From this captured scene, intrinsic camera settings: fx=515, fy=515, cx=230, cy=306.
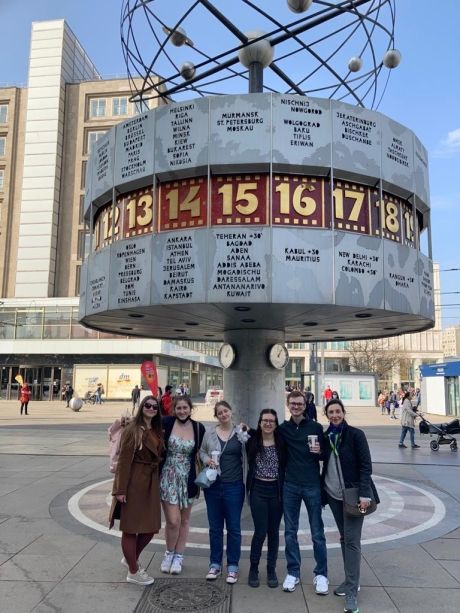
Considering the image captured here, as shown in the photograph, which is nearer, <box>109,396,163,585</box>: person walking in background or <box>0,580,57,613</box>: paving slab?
<box>0,580,57,613</box>: paving slab

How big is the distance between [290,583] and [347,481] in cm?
121

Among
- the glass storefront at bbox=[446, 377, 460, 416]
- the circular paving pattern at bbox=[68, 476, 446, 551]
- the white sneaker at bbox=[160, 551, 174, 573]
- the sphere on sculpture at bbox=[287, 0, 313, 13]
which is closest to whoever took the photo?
the white sneaker at bbox=[160, 551, 174, 573]

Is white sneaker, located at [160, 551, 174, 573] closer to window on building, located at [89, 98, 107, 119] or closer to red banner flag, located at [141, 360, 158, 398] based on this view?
red banner flag, located at [141, 360, 158, 398]

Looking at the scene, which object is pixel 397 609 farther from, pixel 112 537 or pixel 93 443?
pixel 93 443

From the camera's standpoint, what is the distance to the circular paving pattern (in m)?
7.10

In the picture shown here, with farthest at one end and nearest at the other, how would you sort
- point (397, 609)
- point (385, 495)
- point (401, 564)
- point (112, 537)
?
point (385, 495) → point (112, 537) → point (401, 564) → point (397, 609)

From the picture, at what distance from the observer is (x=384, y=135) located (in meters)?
8.19

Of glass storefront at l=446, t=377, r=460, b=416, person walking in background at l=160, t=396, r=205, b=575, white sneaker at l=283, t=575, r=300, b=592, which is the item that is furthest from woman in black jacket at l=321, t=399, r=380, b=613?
glass storefront at l=446, t=377, r=460, b=416

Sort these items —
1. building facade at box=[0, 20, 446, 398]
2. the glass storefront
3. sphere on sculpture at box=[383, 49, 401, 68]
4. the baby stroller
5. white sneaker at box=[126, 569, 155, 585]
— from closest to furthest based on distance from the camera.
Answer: white sneaker at box=[126, 569, 155, 585], sphere on sculpture at box=[383, 49, 401, 68], the baby stroller, the glass storefront, building facade at box=[0, 20, 446, 398]

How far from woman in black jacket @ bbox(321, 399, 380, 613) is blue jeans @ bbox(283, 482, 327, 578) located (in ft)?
0.48

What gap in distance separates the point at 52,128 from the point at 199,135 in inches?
1943

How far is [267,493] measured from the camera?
5.24 m

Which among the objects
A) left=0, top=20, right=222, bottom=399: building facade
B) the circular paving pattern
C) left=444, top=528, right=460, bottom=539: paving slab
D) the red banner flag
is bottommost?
the circular paving pattern

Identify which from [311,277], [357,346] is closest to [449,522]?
[311,277]
